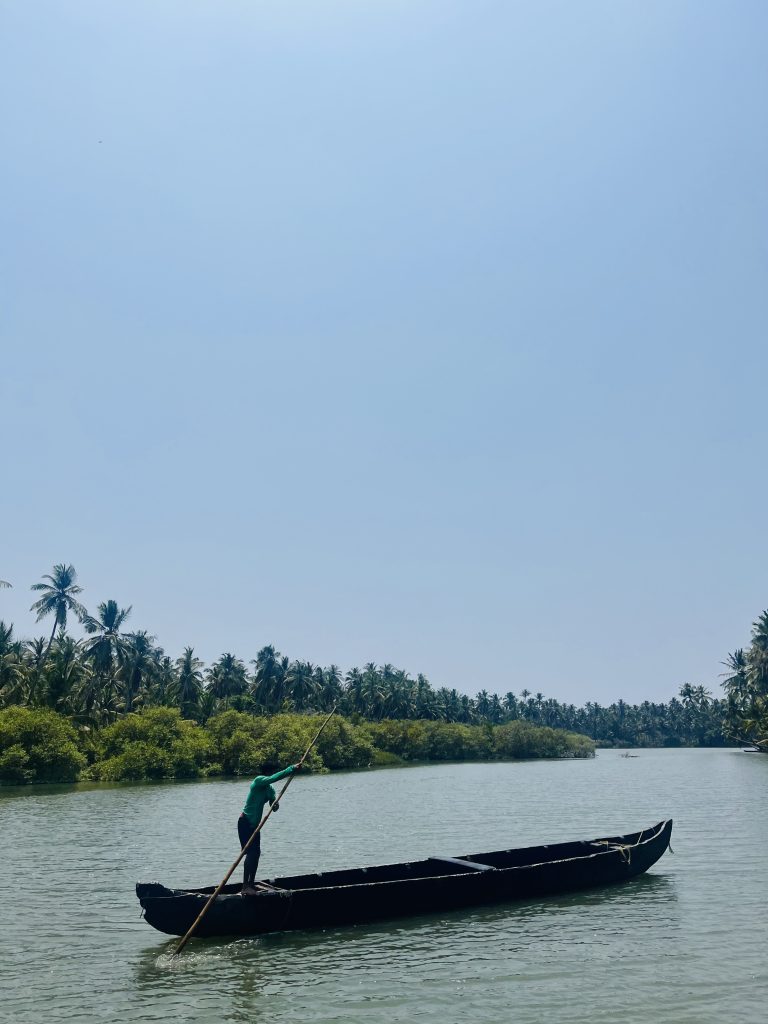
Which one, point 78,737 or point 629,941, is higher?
point 78,737

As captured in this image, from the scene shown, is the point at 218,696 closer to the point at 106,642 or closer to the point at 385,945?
the point at 106,642

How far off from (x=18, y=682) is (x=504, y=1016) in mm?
47392

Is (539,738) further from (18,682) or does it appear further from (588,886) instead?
(588,886)

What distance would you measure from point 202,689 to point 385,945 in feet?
251

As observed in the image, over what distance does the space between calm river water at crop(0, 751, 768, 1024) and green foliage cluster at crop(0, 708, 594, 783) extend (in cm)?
371

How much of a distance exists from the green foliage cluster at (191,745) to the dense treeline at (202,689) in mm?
3014

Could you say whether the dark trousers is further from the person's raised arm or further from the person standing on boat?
the person's raised arm

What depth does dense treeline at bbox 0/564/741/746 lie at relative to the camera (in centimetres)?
5259

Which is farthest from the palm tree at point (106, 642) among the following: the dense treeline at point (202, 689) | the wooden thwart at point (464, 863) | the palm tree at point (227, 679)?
the wooden thwart at point (464, 863)

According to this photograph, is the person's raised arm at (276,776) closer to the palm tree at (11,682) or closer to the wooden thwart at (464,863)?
the wooden thwart at (464,863)

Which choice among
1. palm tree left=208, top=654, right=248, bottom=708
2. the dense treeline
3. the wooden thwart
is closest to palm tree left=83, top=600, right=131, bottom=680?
the dense treeline

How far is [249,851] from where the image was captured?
551 inches

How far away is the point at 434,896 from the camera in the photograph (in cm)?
1462

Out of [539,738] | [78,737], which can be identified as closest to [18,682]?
[78,737]
